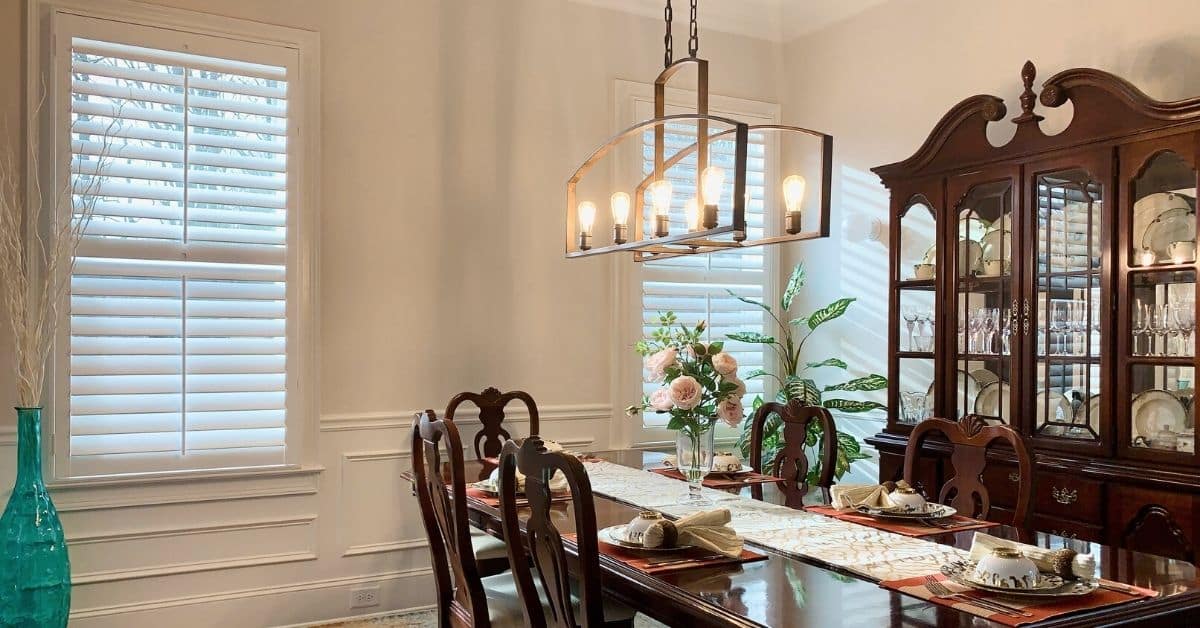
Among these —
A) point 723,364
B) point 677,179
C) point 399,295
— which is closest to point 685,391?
point 723,364

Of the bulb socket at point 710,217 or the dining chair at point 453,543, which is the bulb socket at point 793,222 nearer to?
the bulb socket at point 710,217

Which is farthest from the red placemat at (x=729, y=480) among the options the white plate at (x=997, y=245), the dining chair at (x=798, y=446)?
the white plate at (x=997, y=245)

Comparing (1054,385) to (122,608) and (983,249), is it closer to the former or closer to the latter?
(983,249)

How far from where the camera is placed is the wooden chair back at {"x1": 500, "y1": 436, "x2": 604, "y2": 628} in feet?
6.01

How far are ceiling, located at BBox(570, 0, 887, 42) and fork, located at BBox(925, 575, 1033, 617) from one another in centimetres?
344

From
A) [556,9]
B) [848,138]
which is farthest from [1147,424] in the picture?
[556,9]

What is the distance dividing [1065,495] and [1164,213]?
97cm

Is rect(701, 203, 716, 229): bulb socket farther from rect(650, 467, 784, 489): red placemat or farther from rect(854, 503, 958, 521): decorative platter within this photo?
rect(650, 467, 784, 489): red placemat

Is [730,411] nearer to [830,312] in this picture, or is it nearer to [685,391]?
[685,391]

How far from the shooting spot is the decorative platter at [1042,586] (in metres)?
1.77

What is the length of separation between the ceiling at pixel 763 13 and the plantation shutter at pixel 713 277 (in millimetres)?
560

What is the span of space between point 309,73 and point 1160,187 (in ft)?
10.3

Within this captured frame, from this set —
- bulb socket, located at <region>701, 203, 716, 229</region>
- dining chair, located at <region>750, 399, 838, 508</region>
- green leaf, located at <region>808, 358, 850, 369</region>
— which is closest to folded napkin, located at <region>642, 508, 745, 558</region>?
bulb socket, located at <region>701, 203, 716, 229</region>

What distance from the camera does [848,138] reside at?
4.77m
